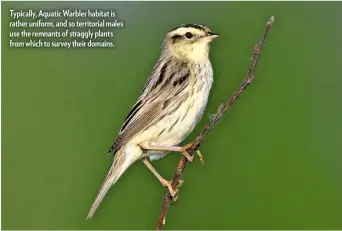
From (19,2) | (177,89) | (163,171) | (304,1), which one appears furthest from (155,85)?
(304,1)

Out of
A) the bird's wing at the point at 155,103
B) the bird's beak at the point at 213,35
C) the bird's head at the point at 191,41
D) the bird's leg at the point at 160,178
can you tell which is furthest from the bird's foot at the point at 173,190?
the bird's beak at the point at 213,35

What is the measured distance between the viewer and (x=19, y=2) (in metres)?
6.59

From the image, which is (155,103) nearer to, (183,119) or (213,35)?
(183,119)

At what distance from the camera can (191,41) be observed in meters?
5.77

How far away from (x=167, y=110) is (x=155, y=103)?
0.38 ft

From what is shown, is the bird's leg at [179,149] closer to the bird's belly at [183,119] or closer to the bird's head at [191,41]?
the bird's belly at [183,119]

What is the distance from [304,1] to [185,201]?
283 cm

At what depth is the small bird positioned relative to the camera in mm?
5570

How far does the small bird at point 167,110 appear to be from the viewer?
5.57 m

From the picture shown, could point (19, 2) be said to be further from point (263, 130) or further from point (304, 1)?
point (304, 1)

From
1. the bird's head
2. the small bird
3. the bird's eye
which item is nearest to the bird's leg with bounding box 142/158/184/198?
the small bird

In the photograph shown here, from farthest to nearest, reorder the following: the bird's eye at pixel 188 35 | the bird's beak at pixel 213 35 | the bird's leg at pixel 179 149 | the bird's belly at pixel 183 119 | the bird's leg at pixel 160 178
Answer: the bird's eye at pixel 188 35
the bird's belly at pixel 183 119
the bird's beak at pixel 213 35
the bird's leg at pixel 160 178
the bird's leg at pixel 179 149

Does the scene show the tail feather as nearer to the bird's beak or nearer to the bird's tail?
the bird's tail

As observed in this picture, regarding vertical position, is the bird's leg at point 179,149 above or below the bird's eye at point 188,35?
below
